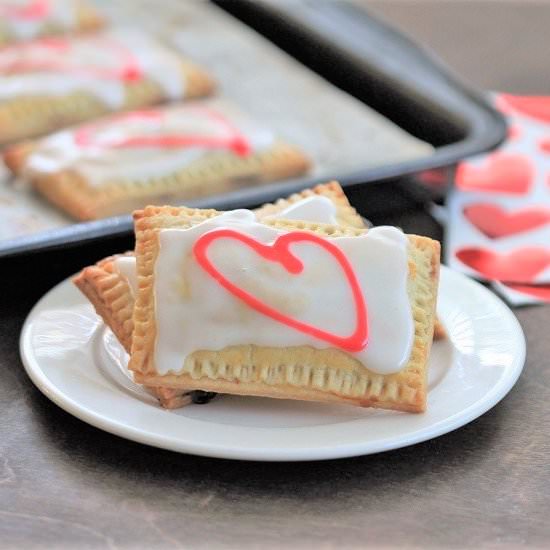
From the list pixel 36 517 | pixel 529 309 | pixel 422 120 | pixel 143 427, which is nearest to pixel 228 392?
pixel 143 427

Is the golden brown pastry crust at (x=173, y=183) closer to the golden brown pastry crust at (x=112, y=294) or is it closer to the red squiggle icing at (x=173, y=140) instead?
the red squiggle icing at (x=173, y=140)

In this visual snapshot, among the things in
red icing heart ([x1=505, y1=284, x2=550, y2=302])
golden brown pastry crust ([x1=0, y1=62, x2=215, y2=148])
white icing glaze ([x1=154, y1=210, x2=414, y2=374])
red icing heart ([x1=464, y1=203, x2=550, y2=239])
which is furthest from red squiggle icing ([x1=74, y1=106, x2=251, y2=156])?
white icing glaze ([x1=154, y1=210, x2=414, y2=374])

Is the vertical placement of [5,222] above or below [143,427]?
below

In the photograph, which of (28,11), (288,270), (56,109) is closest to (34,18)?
(28,11)

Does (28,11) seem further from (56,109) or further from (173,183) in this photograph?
(173,183)

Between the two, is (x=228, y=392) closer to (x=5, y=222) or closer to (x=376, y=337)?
(x=376, y=337)

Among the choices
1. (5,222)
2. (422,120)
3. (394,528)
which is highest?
(394,528)
